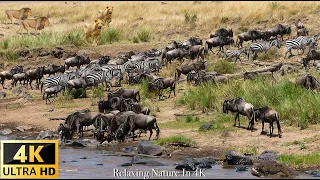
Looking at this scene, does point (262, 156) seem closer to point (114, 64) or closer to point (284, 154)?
point (284, 154)

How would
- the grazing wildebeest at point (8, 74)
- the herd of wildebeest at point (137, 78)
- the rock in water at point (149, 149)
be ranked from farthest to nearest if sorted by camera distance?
the grazing wildebeest at point (8, 74), the herd of wildebeest at point (137, 78), the rock in water at point (149, 149)

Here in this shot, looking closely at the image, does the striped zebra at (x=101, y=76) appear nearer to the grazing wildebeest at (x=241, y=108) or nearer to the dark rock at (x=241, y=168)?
the grazing wildebeest at (x=241, y=108)

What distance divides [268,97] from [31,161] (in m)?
7.55

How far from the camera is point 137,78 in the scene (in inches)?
932

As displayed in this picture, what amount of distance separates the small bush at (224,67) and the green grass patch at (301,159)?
35.8 feet

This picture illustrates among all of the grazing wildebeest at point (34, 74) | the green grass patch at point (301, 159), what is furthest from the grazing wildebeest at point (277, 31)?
the green grass patch at point (301, 159)

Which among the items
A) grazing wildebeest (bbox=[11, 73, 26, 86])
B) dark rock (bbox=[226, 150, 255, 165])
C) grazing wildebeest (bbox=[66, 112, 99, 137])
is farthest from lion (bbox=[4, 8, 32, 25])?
dark rock (bbox=[226, 150, 255, 165])

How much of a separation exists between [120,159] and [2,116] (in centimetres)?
786

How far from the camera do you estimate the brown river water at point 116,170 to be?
39.7 feet

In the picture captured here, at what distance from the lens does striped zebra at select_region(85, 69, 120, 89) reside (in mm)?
22891

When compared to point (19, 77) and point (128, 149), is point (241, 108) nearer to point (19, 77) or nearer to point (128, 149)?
point (128, 149)

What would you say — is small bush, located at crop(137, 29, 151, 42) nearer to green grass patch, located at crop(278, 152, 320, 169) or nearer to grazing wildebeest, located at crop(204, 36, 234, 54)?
grazing wildebeest, located at crop(204, 36, 234, 54)

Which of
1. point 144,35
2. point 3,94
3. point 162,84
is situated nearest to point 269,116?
point 162,84

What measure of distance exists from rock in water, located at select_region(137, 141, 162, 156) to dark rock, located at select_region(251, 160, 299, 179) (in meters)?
2.64
